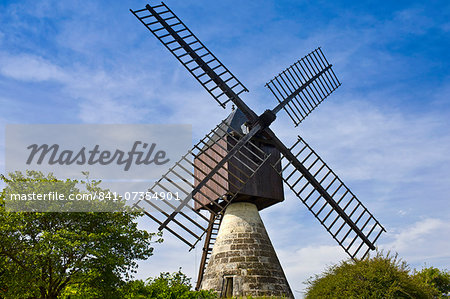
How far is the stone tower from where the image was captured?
12984mm

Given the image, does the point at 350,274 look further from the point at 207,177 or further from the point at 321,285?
the point at 207,177

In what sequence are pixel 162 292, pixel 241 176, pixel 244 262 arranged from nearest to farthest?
pixel 162 292 < pixel 244 262 < pixel 241 176

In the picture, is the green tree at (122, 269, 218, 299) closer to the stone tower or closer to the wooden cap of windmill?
the stone tower

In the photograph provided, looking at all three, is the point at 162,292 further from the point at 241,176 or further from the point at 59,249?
the point at 241,176

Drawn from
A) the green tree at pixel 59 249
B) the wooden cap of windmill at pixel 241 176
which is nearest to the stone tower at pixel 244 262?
the wooden cap of windmill at pixel 241 176

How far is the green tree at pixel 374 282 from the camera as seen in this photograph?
36.5ft

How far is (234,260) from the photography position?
13461mm

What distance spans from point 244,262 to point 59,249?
6282 mm

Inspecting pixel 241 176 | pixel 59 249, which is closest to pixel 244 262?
pixel 241 176

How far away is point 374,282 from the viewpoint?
11258 mm

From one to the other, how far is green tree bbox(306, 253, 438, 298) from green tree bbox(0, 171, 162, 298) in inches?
271

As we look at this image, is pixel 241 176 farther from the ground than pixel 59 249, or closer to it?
farther from the ground

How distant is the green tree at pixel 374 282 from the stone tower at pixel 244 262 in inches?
70.9

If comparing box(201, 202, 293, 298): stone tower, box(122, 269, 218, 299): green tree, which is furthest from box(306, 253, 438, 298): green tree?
box(122, 269, 218, 299): green tree
